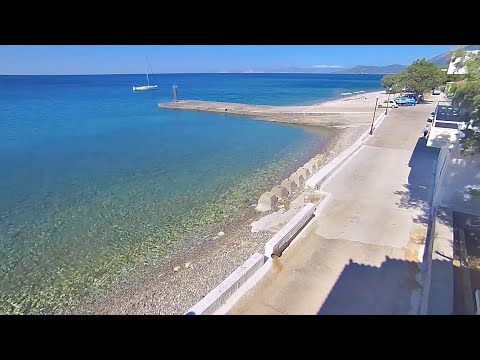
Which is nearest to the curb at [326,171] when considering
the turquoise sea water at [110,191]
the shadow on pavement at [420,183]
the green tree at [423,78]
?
the shadow on pavement at [420,183]

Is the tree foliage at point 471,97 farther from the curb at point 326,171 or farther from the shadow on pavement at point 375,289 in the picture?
the curb at point 326,171

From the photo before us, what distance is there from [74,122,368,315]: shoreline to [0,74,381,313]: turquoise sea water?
54 centimetres

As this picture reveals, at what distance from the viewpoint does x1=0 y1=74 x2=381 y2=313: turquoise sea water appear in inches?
343

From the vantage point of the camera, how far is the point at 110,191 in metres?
14.8

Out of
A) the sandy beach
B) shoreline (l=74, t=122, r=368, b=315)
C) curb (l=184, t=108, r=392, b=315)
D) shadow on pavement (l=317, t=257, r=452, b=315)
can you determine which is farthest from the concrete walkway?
shoreline (l=74, t=122, r=368, b=315)

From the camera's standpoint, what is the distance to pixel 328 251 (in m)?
6.99

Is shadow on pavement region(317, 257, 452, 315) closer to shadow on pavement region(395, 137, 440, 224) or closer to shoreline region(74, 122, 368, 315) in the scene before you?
shadow on pavement region(395, 137, 440, 224)

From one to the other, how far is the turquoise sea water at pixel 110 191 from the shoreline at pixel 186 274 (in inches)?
21.2

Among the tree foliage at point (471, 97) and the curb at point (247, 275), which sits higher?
the tree foliage at point (471, 97)

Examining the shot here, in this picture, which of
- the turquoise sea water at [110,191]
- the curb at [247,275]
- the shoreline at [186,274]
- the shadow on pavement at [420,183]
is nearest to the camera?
the curb at [247,275]

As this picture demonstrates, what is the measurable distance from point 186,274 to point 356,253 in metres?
4.72

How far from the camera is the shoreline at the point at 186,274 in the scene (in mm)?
7168

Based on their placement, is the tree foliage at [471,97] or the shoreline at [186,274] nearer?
the tree foliage at [471,97]

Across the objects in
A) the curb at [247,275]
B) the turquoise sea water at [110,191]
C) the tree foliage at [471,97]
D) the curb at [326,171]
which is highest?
the tree foliage at [471,97]
